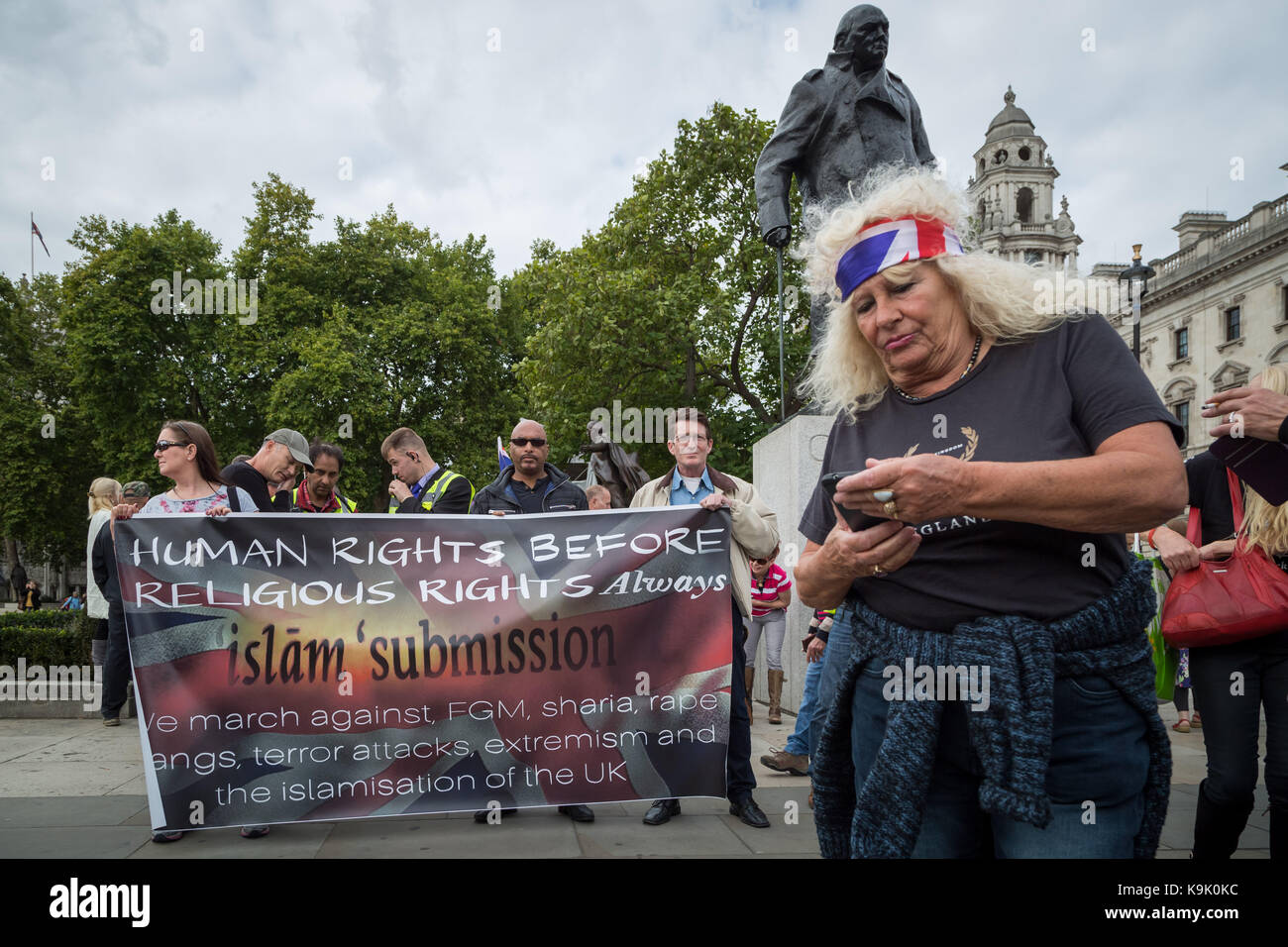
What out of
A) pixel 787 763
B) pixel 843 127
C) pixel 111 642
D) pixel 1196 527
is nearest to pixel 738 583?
pixel 787 763

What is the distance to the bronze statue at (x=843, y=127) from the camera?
6.50m

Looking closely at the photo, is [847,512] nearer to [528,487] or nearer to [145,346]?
[528,487]

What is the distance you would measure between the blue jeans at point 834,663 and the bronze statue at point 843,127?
4692mm

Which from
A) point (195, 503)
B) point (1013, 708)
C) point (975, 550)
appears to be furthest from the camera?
point (195, 503)

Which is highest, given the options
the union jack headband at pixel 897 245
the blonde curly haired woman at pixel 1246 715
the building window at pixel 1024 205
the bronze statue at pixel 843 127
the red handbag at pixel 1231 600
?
the building window at pixel 1024 205

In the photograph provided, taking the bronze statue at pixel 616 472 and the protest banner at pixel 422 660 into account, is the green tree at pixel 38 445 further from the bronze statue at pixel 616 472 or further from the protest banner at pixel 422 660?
the protest banner at pixel 422 660

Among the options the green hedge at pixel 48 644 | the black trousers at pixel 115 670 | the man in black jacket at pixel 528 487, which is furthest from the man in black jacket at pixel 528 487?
the green hedge at pixel 48 644

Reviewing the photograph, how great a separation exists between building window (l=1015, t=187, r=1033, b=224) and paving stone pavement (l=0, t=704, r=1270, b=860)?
76463 millimetres

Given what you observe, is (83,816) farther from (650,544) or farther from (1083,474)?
(1083,474)

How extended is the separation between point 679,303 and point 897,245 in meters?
18.4

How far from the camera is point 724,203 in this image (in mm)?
21750

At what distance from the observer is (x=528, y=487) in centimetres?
540

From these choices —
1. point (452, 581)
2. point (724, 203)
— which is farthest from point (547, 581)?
point (724, 203)
